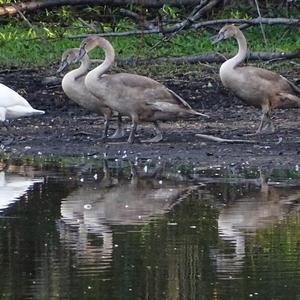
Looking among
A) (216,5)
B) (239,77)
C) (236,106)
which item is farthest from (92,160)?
(216,5)

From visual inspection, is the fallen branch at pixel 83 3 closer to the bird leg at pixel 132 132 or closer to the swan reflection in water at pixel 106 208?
the bird leg at pixel 132 132

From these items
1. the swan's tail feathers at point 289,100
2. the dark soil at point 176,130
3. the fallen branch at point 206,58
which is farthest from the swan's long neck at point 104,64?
the fallen branch at point 206,58

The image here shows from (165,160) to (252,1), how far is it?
6.98 metres

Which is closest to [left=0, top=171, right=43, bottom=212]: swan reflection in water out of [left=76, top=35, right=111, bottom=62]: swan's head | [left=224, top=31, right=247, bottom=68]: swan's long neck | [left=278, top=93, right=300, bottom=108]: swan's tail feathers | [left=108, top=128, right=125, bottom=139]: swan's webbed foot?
[left=108, top=128, right=125, bottom=139]: swan's webbed foot

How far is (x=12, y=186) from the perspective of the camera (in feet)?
35.0

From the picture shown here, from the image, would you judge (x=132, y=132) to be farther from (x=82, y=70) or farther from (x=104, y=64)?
(x=82, y=70)

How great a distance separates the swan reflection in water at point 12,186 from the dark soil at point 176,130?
1.58 meters

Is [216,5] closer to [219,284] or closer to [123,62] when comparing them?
[123,62]

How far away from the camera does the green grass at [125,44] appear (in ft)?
59.0

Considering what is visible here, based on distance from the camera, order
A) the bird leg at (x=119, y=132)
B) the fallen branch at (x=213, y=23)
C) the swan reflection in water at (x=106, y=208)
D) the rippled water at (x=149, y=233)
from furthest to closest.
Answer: the fallen branch at (x=213, y=23)
the bird leg at (x=119, y=132)
the swan reflection in water at (x=106, y=208)
the rippled water at (x=149, y=233)

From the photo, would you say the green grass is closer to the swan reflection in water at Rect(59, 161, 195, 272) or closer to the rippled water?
the rippled water

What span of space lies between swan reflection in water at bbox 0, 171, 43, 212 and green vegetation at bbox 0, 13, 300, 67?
6.42 m

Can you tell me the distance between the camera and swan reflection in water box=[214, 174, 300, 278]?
7.79 metres

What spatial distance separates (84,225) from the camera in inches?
352
